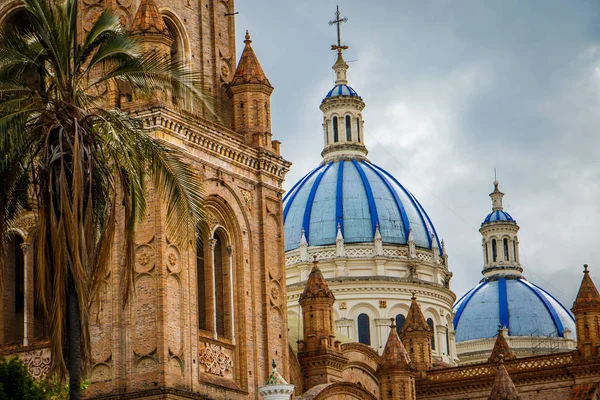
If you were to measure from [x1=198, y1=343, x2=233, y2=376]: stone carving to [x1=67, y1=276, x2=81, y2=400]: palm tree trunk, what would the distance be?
15464mm

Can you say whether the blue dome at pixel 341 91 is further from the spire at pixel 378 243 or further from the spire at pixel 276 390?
the spire at pixel 276 390

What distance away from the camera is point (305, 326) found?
5006 cm

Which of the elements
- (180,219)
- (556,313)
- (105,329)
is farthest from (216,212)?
(556,313)

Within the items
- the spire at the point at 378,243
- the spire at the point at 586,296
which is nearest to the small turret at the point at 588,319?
the spire at the point at 586,296

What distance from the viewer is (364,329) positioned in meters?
68.1

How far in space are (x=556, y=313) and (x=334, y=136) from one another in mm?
16688

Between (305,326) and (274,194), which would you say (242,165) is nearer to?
(274,194)

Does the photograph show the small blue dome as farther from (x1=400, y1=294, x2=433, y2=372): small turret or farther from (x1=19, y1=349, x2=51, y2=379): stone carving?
(x1=19, y1=349, x2=51, y2=379): stone carving

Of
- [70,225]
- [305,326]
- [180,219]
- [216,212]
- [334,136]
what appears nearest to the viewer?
[70,225]

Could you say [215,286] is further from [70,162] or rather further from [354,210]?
[354,210]

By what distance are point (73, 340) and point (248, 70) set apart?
21013 mm

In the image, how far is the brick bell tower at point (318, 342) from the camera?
49.0 meters

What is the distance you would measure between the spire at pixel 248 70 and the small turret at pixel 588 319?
55.3ft

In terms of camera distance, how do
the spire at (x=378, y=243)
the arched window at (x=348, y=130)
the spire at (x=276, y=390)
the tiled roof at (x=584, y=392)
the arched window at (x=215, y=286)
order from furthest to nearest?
the arched window at (x=348, y=130) < the spire at (x=378, y=243) < the tiled roof at (x=584, y=392) < the arched window at (x=215, y=286) < the spire at (x=276, y=390)
